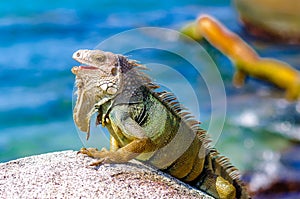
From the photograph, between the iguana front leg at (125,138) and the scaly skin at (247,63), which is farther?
the scaly skin at (247,63)

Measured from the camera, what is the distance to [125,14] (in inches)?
754

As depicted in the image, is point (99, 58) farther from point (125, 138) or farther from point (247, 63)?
point (247, 63)

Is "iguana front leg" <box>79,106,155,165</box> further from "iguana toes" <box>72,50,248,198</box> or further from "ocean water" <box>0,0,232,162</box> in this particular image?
"ocean water" <box>0,0,232,162</box>

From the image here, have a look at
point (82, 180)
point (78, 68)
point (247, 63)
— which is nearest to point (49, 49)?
point (247, 63)

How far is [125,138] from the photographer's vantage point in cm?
324

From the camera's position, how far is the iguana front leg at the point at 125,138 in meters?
3.14

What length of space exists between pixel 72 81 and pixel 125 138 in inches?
378

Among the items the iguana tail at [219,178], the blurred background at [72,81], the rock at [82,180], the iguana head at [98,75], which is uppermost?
the iguana head at [98,75]

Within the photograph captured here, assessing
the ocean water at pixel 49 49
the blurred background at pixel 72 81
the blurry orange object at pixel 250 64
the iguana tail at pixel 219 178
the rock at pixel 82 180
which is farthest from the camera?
the blurry orange object at pixel 250 64

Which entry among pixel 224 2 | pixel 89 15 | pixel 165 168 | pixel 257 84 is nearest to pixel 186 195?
pixel 165 168

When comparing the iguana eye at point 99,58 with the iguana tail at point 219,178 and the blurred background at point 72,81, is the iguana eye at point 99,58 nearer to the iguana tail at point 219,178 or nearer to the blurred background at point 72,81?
the iguana tail at point 219,178

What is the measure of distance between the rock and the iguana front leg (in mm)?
68

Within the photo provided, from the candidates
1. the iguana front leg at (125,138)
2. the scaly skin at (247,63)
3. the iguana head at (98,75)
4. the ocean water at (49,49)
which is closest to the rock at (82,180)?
the iguana front leg at (125,138)

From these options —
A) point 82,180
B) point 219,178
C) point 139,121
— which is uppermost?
point 139,121
